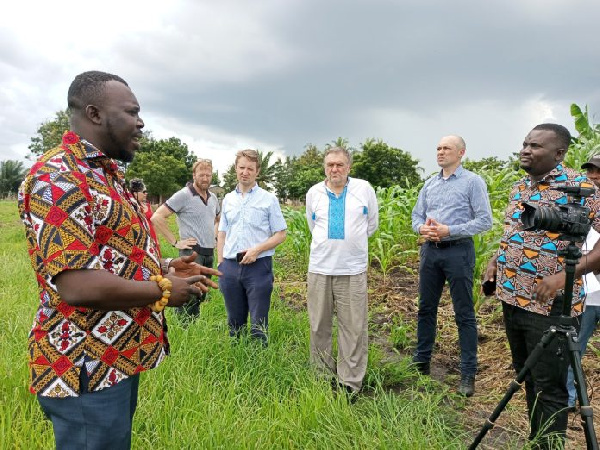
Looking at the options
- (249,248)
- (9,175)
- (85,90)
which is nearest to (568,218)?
(85,90)

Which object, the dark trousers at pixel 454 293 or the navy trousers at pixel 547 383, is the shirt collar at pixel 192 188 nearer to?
the dark trousers at pixel 454 293

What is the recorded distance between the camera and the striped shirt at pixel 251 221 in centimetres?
342

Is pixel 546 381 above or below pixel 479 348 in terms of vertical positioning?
above

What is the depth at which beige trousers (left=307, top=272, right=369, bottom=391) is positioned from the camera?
10.2 feet

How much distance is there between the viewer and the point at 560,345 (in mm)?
1985

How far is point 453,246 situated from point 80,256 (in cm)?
281

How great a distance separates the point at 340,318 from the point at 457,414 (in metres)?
0.97

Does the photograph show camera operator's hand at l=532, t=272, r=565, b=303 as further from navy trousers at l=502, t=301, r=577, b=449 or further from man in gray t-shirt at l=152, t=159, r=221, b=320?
man in gray t-shirt at l=152, t=159, r=221, b=320

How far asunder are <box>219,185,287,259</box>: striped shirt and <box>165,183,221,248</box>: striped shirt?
1.13 meters

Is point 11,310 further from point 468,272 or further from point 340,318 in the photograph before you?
point 468,272

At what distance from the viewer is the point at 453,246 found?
337 cm

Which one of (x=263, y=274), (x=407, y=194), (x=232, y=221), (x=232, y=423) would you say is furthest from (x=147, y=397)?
(x=407, y=194)

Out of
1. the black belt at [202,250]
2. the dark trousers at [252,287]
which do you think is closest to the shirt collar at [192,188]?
the black belt at [202,250]

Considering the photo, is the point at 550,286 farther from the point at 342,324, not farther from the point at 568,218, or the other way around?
the point at 342,324
